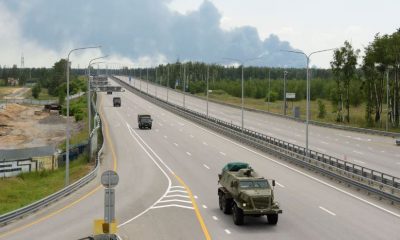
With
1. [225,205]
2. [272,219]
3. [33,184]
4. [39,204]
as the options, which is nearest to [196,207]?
[225,205]

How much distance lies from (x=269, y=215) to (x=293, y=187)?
39.0 ft

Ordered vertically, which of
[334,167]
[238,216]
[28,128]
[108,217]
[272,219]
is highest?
[108,217]

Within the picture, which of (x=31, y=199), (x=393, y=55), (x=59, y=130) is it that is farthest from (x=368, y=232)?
(x=59, y=130)

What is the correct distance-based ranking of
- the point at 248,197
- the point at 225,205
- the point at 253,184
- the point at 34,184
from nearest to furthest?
the point at 248,197 → the point at 253,184 → the point at 225,205 → the point at 34,184

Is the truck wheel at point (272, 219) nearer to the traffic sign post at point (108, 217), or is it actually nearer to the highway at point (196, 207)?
the highway at point (196, 207)

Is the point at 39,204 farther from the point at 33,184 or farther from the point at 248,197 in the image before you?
the point at 33,184

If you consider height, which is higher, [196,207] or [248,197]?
[248,197]

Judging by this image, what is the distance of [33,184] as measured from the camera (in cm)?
5031

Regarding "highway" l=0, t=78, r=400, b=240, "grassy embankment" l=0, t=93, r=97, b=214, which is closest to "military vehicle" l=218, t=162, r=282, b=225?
"highway" l=0, t=78, r=400, b=240

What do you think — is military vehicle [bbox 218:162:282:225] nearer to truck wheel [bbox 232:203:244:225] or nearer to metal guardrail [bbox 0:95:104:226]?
truck wheel [bbox 232:203:244:225]

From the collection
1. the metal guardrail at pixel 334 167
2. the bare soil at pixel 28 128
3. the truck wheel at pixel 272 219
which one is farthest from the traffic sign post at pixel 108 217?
the bare soil at pixel 28 128

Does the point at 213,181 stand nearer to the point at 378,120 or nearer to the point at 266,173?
the point at 266,173

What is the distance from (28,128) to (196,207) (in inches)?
3577

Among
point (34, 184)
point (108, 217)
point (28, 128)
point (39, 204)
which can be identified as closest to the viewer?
point (108, 217)
